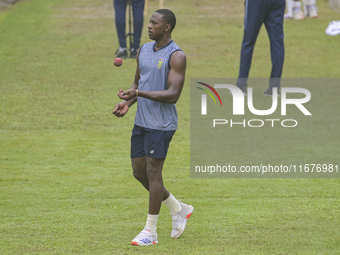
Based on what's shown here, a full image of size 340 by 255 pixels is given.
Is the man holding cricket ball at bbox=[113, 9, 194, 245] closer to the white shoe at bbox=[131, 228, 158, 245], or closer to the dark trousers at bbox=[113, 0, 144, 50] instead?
the white shoe at bbox=[131, 228, 158, 245]

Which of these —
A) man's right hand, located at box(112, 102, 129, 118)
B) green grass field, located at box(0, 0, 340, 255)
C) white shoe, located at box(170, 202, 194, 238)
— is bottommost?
green grass field, located at box(0, 0, 340, 255)

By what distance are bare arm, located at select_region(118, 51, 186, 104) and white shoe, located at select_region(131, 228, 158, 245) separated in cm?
108

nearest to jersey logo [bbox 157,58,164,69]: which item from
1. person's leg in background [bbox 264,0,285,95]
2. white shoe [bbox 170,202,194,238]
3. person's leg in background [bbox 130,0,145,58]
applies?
white shoe [bbox 170,202,194,238]

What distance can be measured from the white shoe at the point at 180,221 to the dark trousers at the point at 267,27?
20.7 ft

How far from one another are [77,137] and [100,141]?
0.37 meters

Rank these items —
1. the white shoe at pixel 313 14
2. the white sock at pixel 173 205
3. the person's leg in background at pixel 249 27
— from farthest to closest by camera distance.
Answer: the white shoe at pixel 313 14
the person's leg in background at pixel 249 27
the white sock at pixel 173 205

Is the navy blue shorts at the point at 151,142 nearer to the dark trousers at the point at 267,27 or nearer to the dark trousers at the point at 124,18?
the dark trousers at the point at 267,27

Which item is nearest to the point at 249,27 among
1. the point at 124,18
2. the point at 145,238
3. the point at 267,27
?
the point at 267,27

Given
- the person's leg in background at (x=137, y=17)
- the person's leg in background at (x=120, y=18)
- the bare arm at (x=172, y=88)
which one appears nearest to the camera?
the bare arm at (x=172, y=88)

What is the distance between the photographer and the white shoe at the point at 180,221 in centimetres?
659

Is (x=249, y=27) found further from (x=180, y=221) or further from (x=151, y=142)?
(x=151, y=142)

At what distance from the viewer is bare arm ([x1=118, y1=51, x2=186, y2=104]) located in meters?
6.21

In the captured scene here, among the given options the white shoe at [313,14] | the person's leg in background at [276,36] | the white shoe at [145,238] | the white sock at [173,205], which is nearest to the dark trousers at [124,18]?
the person's leg in background at [276,36]

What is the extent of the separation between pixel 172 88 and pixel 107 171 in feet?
9.41
